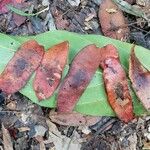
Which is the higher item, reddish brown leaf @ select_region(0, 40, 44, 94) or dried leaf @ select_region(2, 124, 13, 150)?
reddish brown leaf @ select_region(0, 40, 44, 94)

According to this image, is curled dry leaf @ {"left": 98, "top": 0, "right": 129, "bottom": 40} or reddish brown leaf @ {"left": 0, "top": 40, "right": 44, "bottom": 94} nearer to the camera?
reddish brown leaf @ {"left": 0, "top": 40, "right": 44, "bottom": 94}

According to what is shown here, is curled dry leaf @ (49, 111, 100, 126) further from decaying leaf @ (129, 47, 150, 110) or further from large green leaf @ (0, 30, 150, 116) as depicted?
decaying leaf @ (129, 47, 150, 110)

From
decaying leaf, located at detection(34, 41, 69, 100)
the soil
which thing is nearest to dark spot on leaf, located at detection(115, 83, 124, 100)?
the soil

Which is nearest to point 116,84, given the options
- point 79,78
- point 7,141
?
point 79,78

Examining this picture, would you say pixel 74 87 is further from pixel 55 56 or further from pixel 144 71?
pixel 144 71

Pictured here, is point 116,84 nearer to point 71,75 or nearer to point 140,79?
point 140,79

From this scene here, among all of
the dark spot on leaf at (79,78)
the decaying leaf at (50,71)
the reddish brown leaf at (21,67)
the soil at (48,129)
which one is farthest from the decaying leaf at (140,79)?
the reddish brown leaf at (21,67)
